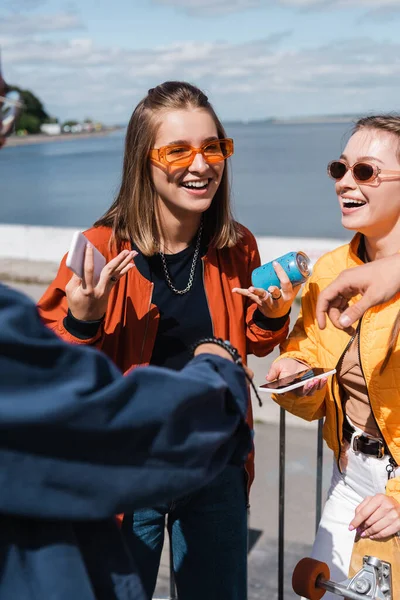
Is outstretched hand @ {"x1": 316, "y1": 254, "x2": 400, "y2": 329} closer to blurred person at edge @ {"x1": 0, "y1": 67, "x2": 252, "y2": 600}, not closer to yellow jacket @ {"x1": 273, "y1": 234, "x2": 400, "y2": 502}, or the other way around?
yellow jacket @ {"x1": 273, "y1": 234, "x2": 400, "y2": 502}

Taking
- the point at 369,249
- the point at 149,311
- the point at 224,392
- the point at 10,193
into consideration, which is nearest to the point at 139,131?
the point at 149,311

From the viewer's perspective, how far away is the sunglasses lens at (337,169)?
7.34 feet

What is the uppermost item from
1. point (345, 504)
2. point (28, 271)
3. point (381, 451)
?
point (381, 451)

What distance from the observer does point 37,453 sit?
1202 millimetres

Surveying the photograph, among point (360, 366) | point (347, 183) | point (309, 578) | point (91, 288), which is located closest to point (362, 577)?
point (309, 578)

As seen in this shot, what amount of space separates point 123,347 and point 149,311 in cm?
15

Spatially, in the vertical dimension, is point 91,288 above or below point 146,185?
below

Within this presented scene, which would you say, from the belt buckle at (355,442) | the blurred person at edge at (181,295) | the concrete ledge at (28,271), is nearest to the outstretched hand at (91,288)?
the blurred person at edge at (181,295)

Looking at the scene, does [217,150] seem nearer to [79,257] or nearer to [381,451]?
[79,257]

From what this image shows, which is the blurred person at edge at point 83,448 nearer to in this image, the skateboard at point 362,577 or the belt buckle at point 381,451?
the skateboard at point 362,577

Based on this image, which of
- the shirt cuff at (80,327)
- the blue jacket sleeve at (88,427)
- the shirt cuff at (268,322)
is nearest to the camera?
the blue jacket sleeve at (88,427)

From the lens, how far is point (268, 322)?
7.50 ft

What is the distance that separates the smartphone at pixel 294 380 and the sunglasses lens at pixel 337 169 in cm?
64

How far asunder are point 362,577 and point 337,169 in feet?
4.06
